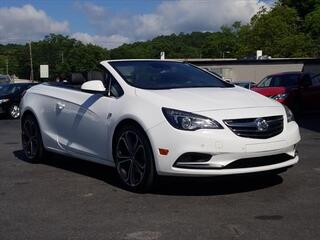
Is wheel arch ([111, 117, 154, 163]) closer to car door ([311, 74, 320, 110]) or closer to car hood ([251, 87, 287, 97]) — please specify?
→ car hood ([251, 87, 287, 97])

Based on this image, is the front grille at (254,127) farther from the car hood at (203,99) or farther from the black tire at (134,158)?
the black tire at (134,158)

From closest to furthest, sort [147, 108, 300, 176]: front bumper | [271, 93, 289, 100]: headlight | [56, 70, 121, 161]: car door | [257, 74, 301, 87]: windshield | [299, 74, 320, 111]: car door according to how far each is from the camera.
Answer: [147, 108, 300, 176]: front bumper, [56, 70, 121, 161]: car door, [271, 93, 289, 100]: headlight, [299, 74, 320, 111]: car door, [257, 74, 301, 87]: windshield

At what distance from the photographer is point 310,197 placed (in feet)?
20.1

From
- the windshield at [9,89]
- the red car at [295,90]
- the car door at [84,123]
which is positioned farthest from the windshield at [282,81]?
the car door at [84,123]

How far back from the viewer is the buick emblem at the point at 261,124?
608cm

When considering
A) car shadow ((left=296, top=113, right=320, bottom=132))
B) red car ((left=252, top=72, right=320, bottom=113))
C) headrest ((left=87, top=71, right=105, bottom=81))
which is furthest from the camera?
red car ((left=252, top=72, right=320, bottom=113))

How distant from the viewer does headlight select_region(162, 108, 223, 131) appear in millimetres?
5961

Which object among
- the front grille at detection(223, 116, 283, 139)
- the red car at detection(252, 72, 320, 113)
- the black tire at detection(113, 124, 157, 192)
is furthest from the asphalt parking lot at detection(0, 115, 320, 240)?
the red car at detection(252, 72, 320, 113)

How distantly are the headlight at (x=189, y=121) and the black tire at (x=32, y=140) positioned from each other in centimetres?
321

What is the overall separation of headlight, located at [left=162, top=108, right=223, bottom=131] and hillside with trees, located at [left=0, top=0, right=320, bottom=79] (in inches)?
891

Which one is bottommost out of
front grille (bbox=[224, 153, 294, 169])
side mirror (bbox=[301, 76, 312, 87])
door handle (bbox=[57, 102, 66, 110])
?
Result: front grille (bbox=[224, 153, 294, 169])

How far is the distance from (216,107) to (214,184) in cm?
112

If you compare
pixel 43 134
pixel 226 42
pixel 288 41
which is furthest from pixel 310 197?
pixel 226 42

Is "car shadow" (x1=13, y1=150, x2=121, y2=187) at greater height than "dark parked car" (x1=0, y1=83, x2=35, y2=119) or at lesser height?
greater
